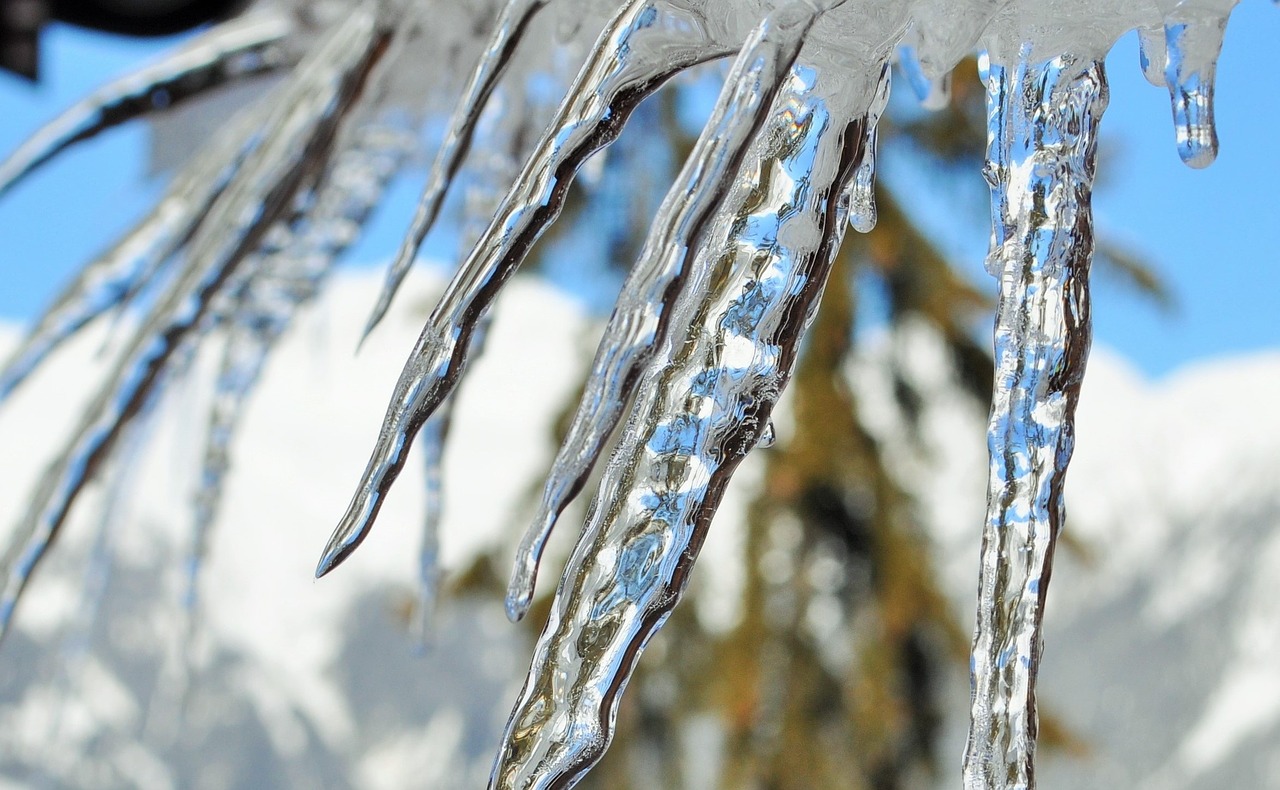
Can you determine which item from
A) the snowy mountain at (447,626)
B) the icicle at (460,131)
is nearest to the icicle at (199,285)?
the icicle at (460,131)

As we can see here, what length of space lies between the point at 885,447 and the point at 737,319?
63.3 inches

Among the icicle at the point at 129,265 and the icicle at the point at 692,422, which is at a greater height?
the icicle at the point at 129,265

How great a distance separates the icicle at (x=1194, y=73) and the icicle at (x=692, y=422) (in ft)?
0.14

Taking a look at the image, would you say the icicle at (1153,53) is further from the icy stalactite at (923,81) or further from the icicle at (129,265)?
the icicle at (129,265)

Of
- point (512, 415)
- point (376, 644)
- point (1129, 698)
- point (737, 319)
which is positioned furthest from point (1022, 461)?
point (512, 415)

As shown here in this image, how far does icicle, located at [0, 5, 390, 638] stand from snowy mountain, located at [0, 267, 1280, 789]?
3.39 m

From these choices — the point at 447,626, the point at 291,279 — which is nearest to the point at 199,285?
the point at 291,279

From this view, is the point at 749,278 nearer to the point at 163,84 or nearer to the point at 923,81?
the point at 923,81

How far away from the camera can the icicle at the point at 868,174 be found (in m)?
0.15

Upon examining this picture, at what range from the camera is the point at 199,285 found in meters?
0.21

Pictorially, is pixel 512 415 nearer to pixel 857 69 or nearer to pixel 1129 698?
pixel 1129 698

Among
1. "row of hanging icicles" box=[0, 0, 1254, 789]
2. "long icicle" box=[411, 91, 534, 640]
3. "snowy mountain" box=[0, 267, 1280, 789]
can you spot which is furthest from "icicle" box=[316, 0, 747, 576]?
"snowy mountain" box=[0, 267, 1280, 789]

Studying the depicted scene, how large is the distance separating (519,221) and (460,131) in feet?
0.12

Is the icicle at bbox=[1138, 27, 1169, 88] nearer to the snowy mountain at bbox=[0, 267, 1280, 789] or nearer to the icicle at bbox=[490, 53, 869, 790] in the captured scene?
Result: the icicle at bbox=[490, 53, 869, 790]
